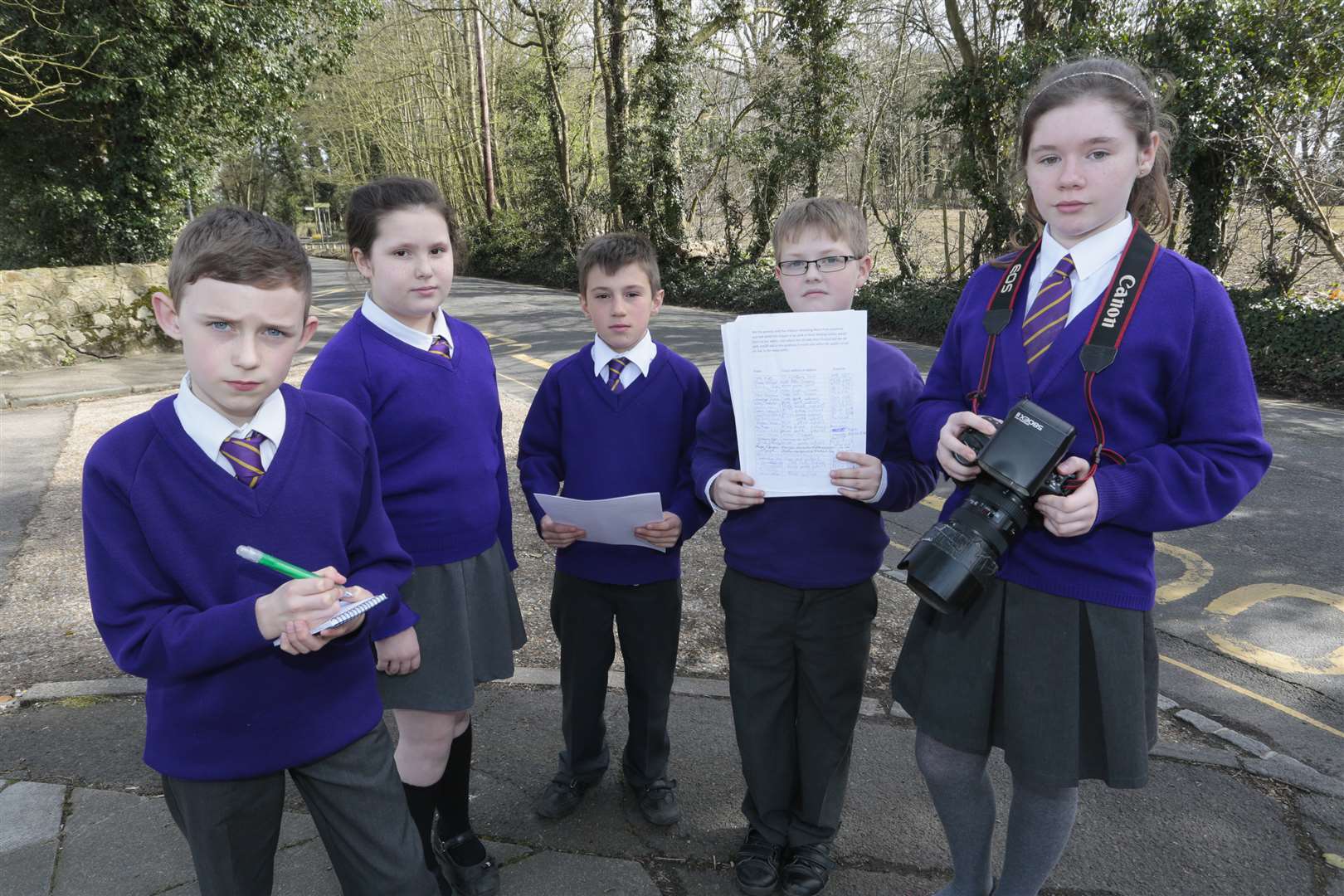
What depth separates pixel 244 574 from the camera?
5.24 ft

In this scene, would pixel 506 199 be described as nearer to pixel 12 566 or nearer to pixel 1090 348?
pixel 12 566

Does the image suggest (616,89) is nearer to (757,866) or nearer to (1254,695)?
(1254,695)

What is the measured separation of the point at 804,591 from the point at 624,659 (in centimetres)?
69

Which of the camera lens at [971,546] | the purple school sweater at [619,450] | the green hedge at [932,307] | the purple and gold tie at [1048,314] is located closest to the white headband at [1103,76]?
the purple and gold tie at [1048,314]

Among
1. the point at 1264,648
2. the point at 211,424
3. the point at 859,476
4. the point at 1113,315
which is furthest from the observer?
the point at 1264,648

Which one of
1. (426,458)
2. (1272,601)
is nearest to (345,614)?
(426,458)

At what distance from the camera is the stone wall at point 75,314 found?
11461 millimetres

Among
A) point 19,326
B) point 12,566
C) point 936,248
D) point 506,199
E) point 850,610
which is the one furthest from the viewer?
point 506,199

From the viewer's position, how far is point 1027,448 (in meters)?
1.62

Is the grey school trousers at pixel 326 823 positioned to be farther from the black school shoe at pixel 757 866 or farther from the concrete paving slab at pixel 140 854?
the black school shoe at pixel 757 866

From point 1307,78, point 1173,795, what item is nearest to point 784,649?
point 1173,795

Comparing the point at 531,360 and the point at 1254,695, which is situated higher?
the point at 531,360

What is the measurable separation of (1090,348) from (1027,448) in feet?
0.84

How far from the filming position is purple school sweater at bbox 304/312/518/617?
2.14 metres
